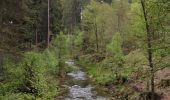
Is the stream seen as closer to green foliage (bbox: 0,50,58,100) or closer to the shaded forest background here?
the shaded forest background

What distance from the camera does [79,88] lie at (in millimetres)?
39219

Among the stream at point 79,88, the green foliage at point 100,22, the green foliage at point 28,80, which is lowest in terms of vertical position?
the stream at point 79,88

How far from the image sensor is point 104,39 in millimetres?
67500

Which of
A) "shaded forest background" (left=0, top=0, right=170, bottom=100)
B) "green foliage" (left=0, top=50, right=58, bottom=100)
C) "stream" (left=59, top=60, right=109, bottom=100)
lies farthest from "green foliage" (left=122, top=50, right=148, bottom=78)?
"green foliage" (left=0, top=50, right=58, bottom=100)

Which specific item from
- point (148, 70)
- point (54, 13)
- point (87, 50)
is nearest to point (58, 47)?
point (54, 13)

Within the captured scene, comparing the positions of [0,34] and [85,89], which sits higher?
[0,34]

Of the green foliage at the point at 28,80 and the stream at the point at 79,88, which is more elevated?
the green foliage at the point at 28,80

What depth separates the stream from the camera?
110 ft

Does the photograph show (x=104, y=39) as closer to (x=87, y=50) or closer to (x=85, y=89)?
(x=87, y=50)

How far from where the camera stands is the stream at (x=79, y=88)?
110 feet

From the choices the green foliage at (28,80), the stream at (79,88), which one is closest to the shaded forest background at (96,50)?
the green foliage at (28,80)

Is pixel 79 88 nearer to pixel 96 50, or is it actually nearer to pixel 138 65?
pixel 138 65

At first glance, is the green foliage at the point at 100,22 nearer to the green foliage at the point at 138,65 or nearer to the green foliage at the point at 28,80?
the green foliage at the point at 138,65

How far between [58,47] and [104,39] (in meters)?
21.0
